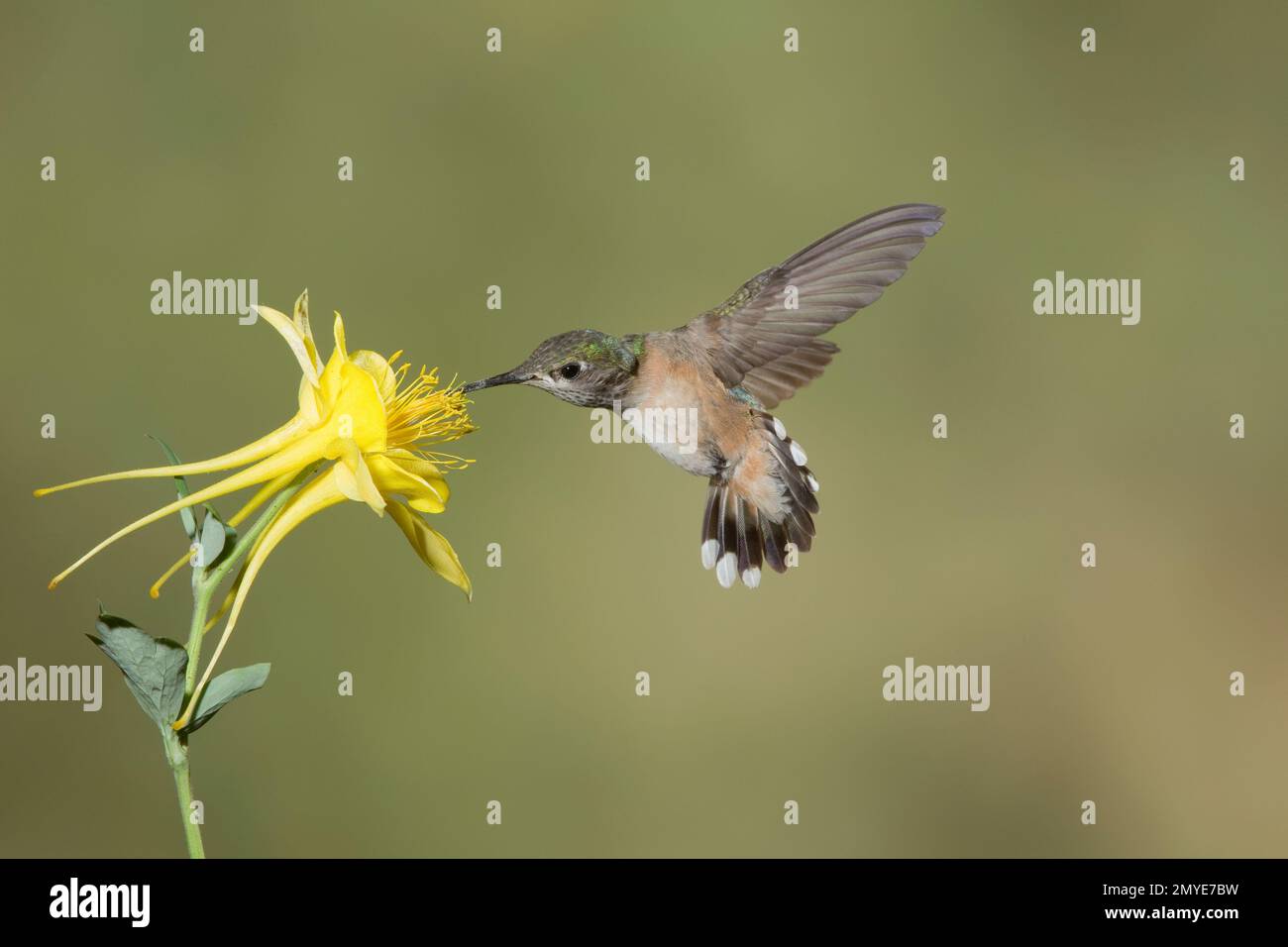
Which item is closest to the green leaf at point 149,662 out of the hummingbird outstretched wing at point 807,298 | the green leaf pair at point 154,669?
the green leaf pair at point 154,669

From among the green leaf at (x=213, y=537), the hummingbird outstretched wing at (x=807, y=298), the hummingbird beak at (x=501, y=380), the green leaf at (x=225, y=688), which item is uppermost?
the hummingbird outstretched wing at (x=807, y=298)

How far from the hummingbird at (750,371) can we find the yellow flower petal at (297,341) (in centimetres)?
27

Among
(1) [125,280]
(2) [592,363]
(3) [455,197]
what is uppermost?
(3) [455,197]

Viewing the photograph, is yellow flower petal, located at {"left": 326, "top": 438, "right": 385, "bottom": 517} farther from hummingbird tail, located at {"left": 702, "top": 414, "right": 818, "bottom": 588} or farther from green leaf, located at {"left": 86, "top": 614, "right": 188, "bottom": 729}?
hummingbird tail, located at {"left": 702, "top": 414, "right": 818, "bottom": 588}

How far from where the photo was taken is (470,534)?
2.25 meters

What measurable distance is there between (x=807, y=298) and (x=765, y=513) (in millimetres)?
169

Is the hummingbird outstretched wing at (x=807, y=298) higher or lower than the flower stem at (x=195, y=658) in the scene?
higher

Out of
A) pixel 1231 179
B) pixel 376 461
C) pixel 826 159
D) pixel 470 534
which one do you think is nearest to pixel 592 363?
pixel 376 461

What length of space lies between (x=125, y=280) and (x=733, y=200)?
1.12 m

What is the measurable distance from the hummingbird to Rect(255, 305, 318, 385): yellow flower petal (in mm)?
270

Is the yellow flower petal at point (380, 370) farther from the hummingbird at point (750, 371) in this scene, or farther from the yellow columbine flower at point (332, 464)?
the hummingbird at point (750, 371)

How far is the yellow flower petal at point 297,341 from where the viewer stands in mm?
650

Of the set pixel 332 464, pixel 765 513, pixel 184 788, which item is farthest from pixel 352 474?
pixel 765 513

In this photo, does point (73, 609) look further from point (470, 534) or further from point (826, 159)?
point (826, 159)
